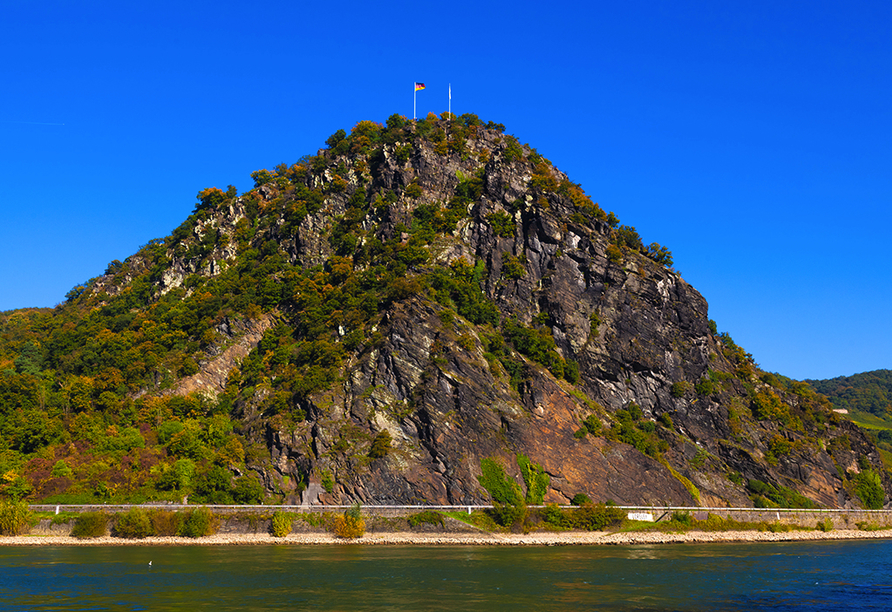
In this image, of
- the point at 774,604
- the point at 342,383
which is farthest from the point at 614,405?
the point at 774,604

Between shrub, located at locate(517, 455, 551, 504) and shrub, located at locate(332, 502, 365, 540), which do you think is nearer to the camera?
shrub, located at locate(332, 502, 365, 540)

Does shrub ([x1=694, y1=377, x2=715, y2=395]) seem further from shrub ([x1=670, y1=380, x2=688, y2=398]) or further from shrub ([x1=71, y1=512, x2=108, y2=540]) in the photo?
shrub ([x1=71, y1=512, x2=108, y2=540])

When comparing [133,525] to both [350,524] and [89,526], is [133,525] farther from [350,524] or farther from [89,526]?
[350,524]

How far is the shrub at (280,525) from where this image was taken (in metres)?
79.1

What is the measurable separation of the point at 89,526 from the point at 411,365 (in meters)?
44.1

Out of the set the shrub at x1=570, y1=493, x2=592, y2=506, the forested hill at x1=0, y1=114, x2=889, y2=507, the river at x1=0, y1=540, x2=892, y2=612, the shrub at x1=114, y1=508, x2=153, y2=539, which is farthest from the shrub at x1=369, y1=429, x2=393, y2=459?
the shrub at x1=114, y1=508, x2=153, y2=539

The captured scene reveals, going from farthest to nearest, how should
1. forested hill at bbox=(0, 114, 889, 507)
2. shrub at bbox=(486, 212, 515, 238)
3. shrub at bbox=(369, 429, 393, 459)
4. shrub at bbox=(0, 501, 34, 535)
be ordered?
shrub at bbox=(486, 212, 515, 238)
forested hill at bbox=(0, 114, 889, 507)
shrub at bbox=(369, 429, 393, 459)
shrub at bbox=(0, 501, 34, 535)

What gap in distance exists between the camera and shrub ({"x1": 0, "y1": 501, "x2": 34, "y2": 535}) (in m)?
75.3

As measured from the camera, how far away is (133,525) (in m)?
77.0

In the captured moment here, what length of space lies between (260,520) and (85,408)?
131 feet

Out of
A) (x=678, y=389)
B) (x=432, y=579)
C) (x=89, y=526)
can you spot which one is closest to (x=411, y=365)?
(x=89, y=526)

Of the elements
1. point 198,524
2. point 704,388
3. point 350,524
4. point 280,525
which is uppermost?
point 704,388

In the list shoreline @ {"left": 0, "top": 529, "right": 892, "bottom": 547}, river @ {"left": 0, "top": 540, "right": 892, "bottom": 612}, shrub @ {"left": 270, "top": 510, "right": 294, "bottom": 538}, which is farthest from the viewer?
shrub @ {"left": 270, "top": 510, "right": 294, "bottom": 538}

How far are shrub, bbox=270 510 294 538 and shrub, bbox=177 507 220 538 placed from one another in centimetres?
680
